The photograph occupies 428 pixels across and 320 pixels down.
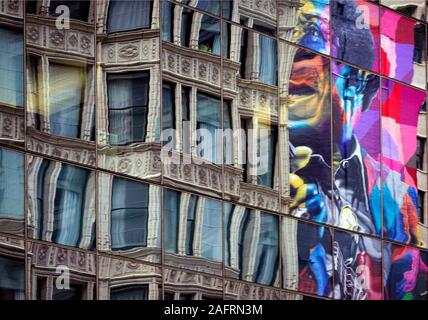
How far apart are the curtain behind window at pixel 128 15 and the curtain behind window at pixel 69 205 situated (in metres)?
3.26

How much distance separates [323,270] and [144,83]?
6.79 meters

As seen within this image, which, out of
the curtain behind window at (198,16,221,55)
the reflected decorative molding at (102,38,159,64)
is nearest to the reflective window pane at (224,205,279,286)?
the curtain behind window at (198,16,221,55)

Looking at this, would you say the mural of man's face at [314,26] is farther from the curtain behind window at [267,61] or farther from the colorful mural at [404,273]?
the colorful mural at [404,273]

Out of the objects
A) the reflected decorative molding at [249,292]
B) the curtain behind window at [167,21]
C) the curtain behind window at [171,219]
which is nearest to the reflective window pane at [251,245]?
the reflected decorative molding at [249,292]

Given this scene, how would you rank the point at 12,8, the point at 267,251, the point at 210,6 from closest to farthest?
the point at 12,8
the point at 210,6
the point at 267,251

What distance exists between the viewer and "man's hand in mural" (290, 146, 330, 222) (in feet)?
123

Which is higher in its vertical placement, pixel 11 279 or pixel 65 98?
pixel 65 98

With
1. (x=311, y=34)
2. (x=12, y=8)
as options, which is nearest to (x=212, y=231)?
(x=311, y=34)

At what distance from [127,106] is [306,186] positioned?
5.77 metres

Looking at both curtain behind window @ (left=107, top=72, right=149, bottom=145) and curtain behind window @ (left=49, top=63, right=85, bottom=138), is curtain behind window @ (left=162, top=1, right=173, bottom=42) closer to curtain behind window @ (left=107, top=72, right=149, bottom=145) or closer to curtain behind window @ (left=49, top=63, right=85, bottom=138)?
curtain behind window @ (left=107, top=72, right=149, bottom=145)

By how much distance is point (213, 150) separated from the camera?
35688 millimetres

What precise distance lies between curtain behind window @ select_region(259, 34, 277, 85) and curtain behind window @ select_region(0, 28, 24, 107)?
269 inches

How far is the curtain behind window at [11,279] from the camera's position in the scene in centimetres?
3127

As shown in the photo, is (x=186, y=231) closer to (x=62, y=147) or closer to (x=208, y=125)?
(x=208, y=125)
